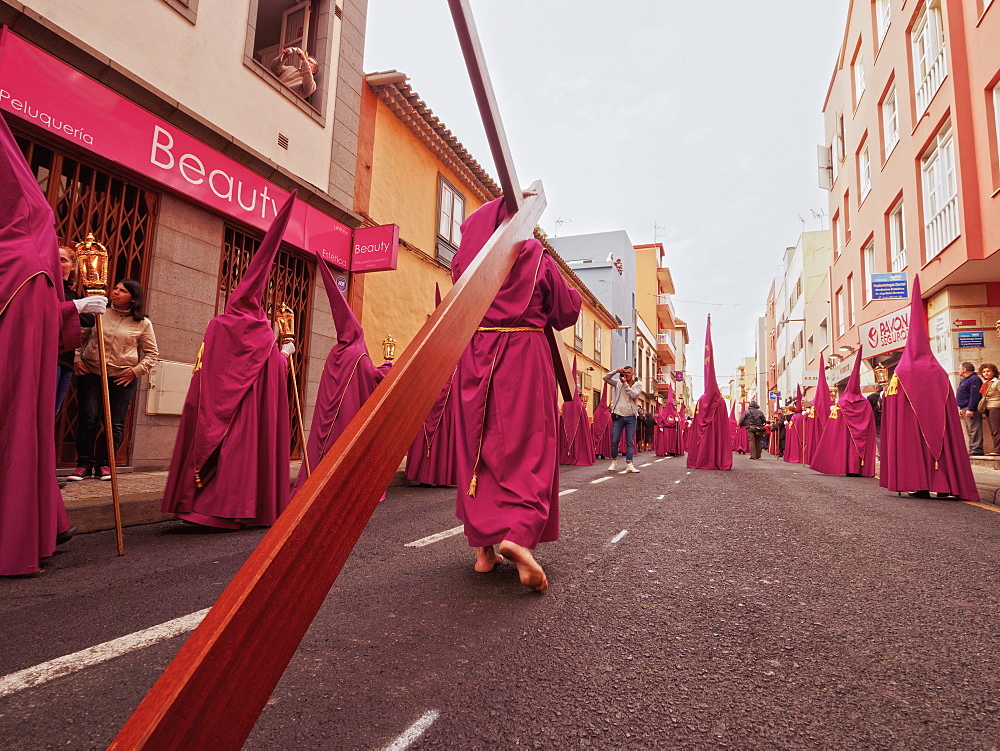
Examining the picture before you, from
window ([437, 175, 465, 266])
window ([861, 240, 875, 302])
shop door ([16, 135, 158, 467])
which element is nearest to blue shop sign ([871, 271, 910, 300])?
window ([861, 240, 875, 302])

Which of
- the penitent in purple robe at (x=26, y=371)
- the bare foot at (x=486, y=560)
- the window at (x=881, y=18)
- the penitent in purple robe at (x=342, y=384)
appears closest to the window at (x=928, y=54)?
the window at (x=881, y=18)

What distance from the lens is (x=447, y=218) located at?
582 inches

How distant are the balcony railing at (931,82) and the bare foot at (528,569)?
46.8 feet

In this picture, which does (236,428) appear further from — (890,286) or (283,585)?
(890,286)

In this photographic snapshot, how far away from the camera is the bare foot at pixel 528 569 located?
2439 mm

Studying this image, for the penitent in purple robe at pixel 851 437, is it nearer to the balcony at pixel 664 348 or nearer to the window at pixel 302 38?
the window at pixel 302 38

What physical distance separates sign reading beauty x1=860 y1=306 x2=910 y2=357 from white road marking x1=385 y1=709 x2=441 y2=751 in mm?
14242

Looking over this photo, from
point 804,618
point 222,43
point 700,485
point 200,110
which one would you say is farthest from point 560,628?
point 222,43

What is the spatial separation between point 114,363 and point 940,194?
581 inches

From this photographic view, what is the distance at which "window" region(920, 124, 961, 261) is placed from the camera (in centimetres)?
1176

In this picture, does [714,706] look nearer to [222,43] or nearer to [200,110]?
[200,110]

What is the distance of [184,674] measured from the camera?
75cm

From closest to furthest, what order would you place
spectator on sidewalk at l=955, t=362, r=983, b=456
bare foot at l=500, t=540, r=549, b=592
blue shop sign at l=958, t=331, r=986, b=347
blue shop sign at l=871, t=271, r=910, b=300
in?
bare foot at l=500, t=540, r=549, b=592, spectator on sidewalk at l=955, t=362, r=983, b=456, blue shop sign at l=958, t=331, r=986, b=347, blue shop sign at l=871, t=271, r=910, b=300

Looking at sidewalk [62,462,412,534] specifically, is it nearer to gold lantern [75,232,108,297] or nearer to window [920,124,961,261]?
gold lantern [75,232,108,297]
